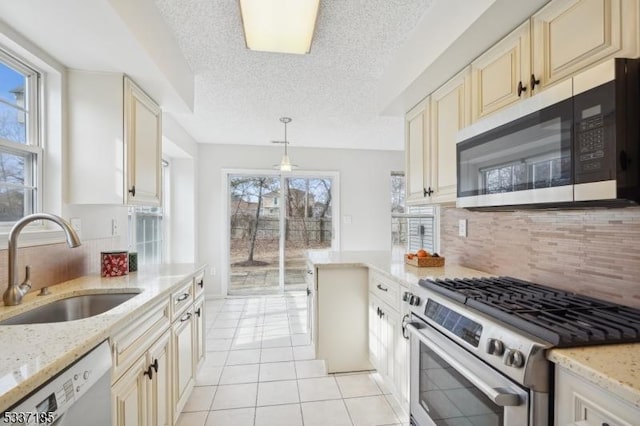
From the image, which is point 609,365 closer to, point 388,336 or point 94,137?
point 388,336

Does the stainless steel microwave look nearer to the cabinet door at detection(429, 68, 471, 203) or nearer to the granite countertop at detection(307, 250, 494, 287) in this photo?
the cabinet door at detection(429, 68, 471, 203)

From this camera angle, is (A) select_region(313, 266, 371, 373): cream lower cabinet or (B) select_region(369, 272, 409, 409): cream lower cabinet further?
(A) select_region(313, 266, 371, 373): cream lower cabinet

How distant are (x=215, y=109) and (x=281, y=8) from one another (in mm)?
1937

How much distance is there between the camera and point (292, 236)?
5.14 metres

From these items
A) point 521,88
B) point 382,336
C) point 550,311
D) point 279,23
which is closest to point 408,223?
point 382,336

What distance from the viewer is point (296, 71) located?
2.53 m

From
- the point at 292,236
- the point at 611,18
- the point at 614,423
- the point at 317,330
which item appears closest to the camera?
the point at 614,423

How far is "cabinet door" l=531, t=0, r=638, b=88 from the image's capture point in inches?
39.2

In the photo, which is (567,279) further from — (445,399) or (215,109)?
(215,109)

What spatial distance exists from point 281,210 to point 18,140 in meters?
3.57

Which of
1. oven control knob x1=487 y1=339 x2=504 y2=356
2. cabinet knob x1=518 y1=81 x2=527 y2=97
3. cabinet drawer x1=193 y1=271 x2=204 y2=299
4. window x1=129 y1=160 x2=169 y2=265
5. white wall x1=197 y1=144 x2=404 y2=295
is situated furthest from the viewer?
white wall x1=197 y1=144 x2=404 y2=295

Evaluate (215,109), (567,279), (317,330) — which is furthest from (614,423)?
(215,109)

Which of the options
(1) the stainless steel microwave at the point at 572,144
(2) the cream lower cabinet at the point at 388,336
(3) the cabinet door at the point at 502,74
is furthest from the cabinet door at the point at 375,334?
(3) the cabinet door at the point at 502,74

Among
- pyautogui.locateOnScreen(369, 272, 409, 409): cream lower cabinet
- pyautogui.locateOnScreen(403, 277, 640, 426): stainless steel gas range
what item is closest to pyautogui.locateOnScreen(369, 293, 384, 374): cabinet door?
pyautogui.locateOnScreen(369, 272, 409, 409): cream lower cabinet
